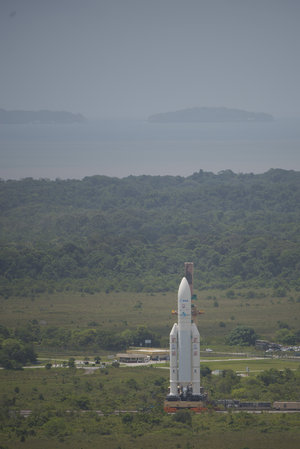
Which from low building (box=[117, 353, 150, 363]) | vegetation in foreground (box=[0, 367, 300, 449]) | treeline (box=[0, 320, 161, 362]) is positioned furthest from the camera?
treeline (box=[0, 320, 161, 362])

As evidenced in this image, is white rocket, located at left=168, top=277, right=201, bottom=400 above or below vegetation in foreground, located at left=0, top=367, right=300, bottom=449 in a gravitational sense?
above

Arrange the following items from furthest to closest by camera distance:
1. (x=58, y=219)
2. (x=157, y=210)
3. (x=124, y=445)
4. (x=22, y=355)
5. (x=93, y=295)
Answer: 1. (x=157, y=210)
2. (x=58, y=219)
3. (x=93, y=295)
4. (x=22, y=355)
5. (x=124, y=445)

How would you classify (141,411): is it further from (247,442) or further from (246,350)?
(246,350)

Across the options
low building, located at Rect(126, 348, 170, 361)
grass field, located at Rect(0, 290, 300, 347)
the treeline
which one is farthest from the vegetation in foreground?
grass field, located at Rect(0, 290, 300, 347)

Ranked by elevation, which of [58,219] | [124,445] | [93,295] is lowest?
[124,445]

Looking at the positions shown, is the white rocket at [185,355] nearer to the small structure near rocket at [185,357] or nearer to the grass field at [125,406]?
the small structure near rocket at [185,357]

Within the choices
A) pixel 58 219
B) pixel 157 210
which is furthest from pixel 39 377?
pixel 157 210

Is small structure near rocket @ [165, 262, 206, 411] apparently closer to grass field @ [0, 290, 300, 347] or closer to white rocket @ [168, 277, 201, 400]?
white rocket @ [168, 277, 201, 400]

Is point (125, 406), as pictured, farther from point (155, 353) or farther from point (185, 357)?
point (155, 353)
